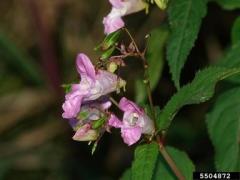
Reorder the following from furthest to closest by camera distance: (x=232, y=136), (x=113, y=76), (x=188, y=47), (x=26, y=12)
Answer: (x=26, y=12) → (x=232, y=136) → (x=188, y=47) → (x=113, y=76)

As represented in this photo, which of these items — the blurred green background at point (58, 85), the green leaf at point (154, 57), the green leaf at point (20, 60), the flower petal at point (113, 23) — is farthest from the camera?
the green leaf at point (20, 60)

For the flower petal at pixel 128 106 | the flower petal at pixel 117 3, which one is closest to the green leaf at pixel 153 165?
the flower petal at pixel 128 106

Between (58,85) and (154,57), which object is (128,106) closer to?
(154,57)

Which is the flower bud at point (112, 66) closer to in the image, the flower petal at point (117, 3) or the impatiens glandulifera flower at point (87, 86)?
the impatiens glandulifera flower at point (87, 86)

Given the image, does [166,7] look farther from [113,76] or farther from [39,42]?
[39,42]

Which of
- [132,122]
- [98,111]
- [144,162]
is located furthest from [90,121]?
[144,162]

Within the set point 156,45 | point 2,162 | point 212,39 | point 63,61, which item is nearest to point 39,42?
A: point 63,61
